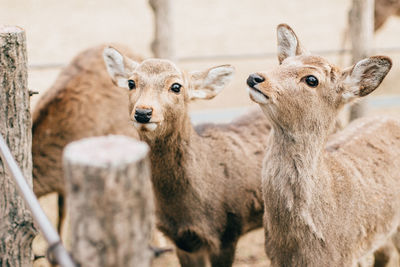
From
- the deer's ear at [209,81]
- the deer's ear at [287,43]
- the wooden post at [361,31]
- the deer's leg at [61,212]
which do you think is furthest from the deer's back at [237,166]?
the wooden post at [361,31]

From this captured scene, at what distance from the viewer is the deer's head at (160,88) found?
352 cm

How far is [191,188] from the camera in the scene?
4.02 metres

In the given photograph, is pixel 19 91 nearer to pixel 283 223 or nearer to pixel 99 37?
pixel 283 223

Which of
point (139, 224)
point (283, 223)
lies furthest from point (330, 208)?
point (139, 224)

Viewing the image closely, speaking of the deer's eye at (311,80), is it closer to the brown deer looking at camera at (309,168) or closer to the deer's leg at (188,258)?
the brown deer looking at camera at (309,168)

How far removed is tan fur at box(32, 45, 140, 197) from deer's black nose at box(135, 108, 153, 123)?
207 centimetres

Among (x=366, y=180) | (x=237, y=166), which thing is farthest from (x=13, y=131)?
(x=366, y=180)

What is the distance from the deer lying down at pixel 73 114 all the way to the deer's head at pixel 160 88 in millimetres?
1212

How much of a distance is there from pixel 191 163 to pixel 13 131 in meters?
1.50

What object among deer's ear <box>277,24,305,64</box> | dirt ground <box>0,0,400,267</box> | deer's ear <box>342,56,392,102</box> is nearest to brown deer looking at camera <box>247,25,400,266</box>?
deer's ear <box>342,56,392,102</box>

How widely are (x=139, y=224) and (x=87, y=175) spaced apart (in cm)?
27

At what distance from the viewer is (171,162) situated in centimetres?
388

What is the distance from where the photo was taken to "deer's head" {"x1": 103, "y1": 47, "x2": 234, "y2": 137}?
352 centimetres

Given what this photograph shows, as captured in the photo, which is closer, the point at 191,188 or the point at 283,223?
the point at 283,223
